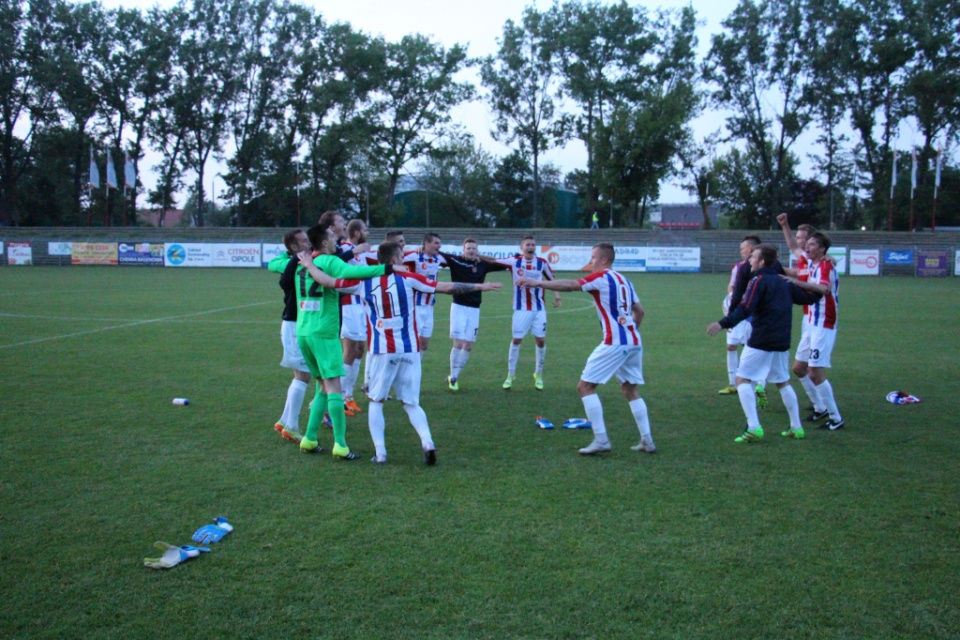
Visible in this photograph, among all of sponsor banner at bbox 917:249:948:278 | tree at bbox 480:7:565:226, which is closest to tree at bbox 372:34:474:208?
tree at bbox 480:7:565:226

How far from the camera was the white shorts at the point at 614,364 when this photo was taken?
702 cm

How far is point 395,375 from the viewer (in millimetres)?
6766

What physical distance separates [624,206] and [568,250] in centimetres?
2101

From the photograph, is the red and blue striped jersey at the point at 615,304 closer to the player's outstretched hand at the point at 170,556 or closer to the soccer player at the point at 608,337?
the soccer player at the point at 608,337

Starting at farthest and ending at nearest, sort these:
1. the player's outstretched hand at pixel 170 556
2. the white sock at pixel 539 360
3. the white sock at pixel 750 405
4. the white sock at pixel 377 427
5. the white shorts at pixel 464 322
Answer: the white sock at pixel 539 360
the white shorts at pixel 464 322
the white sock at pixel 750 405
the white sock at pixel 377 427
the player's outstretched hand at pixel 170 556

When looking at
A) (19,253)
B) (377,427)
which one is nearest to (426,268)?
(377,427)

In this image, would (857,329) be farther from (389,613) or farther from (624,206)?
(624,206)

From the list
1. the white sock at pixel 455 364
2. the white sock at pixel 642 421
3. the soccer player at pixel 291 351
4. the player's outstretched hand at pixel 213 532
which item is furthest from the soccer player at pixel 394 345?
the white sock at pixel 455 364

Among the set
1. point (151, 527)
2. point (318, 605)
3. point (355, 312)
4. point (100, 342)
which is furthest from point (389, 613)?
point (100, 342)

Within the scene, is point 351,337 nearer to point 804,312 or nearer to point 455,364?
point 455,364

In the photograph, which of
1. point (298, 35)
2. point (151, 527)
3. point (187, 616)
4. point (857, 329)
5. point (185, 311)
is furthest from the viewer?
point (298, 35)

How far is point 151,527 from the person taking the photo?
5.07m

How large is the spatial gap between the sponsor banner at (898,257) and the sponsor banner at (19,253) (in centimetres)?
4892

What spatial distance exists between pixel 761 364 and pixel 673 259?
34.3 m
